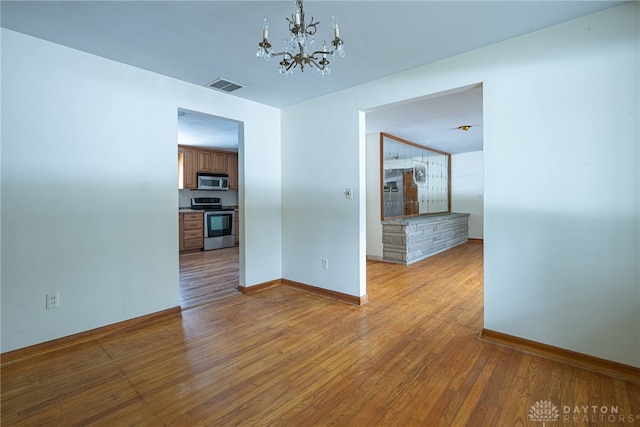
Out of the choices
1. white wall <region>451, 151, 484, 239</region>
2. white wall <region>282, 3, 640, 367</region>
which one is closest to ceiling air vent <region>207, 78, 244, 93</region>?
white wall <region>282, 3, 640, 367</region>

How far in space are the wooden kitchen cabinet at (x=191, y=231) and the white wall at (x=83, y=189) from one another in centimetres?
369

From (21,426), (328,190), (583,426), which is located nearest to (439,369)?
(583,426)

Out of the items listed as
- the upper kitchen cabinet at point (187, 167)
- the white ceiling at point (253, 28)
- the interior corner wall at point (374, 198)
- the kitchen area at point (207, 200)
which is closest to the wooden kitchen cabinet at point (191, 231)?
the kitchen area at point (207, 200)

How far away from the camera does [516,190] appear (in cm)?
232

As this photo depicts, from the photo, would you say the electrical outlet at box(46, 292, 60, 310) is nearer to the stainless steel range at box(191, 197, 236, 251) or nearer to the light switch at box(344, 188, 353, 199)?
the light switch at box(344, 188, 353, 199)

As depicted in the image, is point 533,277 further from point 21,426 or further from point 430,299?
point 21,426

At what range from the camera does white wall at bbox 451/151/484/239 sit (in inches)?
308

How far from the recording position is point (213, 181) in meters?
7.13

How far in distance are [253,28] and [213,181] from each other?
543cm

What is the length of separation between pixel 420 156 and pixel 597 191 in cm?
493

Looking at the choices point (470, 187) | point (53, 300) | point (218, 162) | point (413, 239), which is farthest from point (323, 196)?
point (470, 187)

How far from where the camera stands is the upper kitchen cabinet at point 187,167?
661 cm

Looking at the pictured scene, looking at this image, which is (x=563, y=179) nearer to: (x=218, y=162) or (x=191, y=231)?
(x=191, y=231)

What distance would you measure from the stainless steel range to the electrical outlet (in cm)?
446
